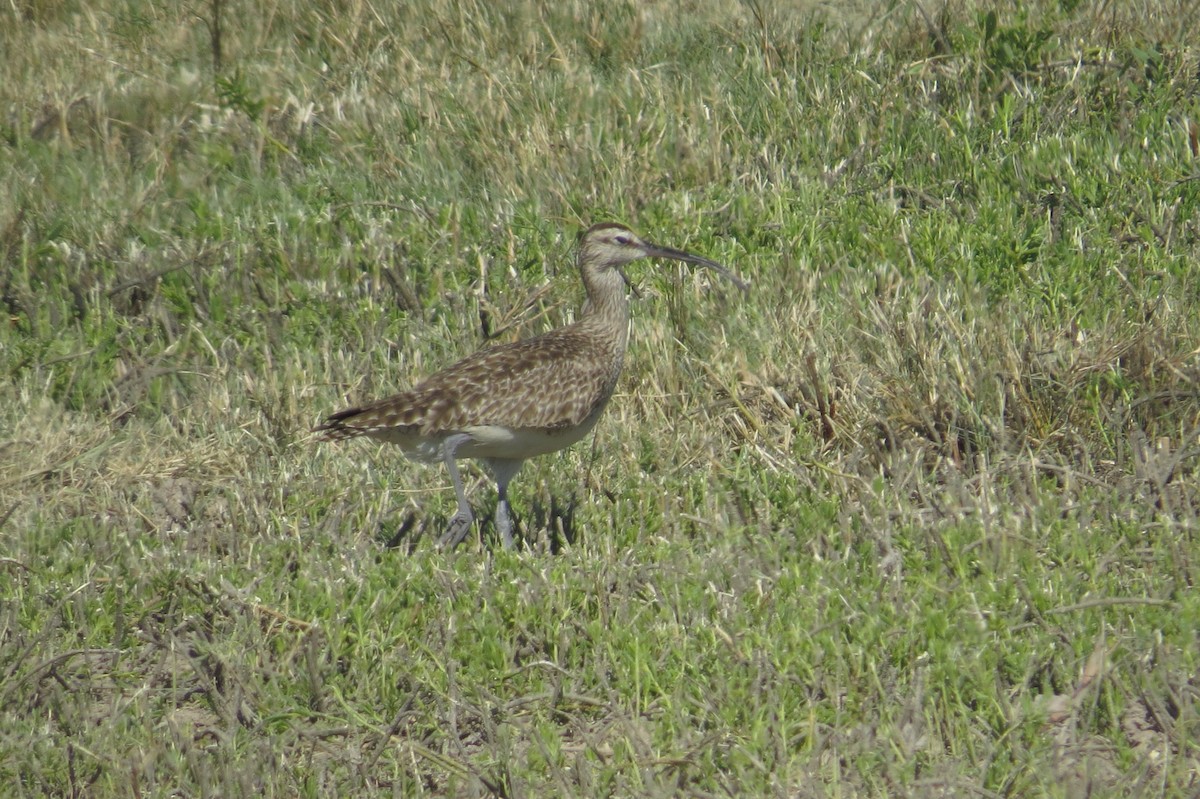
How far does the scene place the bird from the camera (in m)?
6.36

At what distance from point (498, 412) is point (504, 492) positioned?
402mm

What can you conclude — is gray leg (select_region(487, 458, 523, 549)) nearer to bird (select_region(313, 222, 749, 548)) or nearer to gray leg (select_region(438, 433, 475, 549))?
bird (select_region(313, 222, 749, 548))

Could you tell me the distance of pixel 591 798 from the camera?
4734 millimetres

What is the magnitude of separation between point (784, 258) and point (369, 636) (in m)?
3.66

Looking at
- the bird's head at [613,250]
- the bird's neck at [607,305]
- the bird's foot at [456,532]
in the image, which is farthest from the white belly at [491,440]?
the bird's head at [613,250]

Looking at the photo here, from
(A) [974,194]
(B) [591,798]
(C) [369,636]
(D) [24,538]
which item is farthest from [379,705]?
(A) [974,194]

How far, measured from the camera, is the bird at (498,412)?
20.9ft

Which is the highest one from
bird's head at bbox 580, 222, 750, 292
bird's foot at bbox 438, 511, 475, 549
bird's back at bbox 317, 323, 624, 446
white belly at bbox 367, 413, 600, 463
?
bird's head at bbox 580, 222, 750, 292

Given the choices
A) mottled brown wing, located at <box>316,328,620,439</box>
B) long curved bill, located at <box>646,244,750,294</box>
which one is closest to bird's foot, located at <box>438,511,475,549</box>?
mottled brown wing, located at <box>316,328,620,439</box>

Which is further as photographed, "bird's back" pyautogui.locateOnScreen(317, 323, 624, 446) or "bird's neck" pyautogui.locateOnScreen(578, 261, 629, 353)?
"bird's neck" pyautogui.locateOnScreen(578, 261, 629, 353)

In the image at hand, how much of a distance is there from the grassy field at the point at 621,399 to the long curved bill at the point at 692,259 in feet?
0.48

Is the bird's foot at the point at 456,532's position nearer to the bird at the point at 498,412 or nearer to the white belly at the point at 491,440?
the bird at the point at 498,412

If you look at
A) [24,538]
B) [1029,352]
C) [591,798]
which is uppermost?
[1029,352]

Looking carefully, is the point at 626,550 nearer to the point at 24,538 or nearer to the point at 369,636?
the point at 369,636
